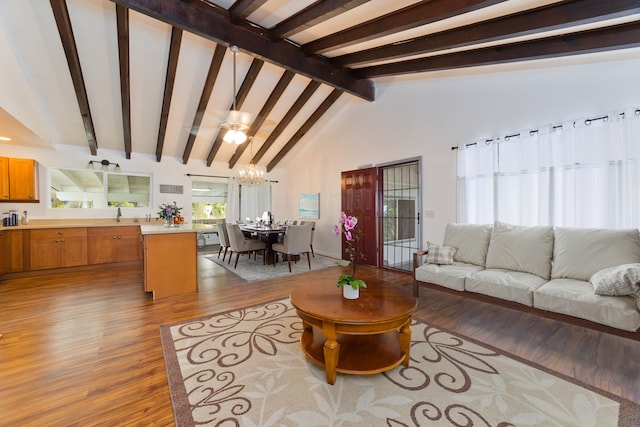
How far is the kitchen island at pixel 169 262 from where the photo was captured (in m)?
3.51

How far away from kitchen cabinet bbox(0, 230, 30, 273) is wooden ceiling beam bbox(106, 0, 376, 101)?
4443 mm

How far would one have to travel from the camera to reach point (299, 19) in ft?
10.3

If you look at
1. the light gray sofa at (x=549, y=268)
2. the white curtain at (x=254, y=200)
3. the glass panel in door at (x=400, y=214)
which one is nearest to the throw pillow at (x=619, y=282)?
the light gray sofa at (x=549, y=268)

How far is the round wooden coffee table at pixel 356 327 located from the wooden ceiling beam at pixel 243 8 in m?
3.12

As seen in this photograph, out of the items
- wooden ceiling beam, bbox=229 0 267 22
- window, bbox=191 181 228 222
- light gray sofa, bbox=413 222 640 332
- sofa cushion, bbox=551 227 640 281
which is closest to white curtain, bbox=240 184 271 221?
window, bbox=191 181 228 222

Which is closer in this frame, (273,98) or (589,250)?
(589,250)

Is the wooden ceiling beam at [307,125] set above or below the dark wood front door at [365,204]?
above

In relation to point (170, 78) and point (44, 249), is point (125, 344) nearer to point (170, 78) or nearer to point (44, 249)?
point (170, 78)

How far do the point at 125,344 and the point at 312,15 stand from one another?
3.85 meters

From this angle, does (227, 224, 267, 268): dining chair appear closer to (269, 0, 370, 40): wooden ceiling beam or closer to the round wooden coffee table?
the round wooden coffee table

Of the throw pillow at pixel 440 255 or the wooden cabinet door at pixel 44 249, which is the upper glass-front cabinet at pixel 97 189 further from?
the throw pillow at pixel 440 255

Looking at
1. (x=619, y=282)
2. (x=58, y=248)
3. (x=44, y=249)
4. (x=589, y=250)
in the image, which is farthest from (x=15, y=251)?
(x=589, y=250)

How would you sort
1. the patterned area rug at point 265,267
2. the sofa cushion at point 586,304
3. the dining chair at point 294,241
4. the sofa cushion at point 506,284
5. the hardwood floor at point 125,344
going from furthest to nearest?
1. the dining chair at point 294,241
2. the patterned area rug at point 265,267
3. the sofa cushion at point 506,284
4. the sofa cushion at point 586,304
5. the hardwood floor at point 125,344

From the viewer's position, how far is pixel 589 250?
2611mm
